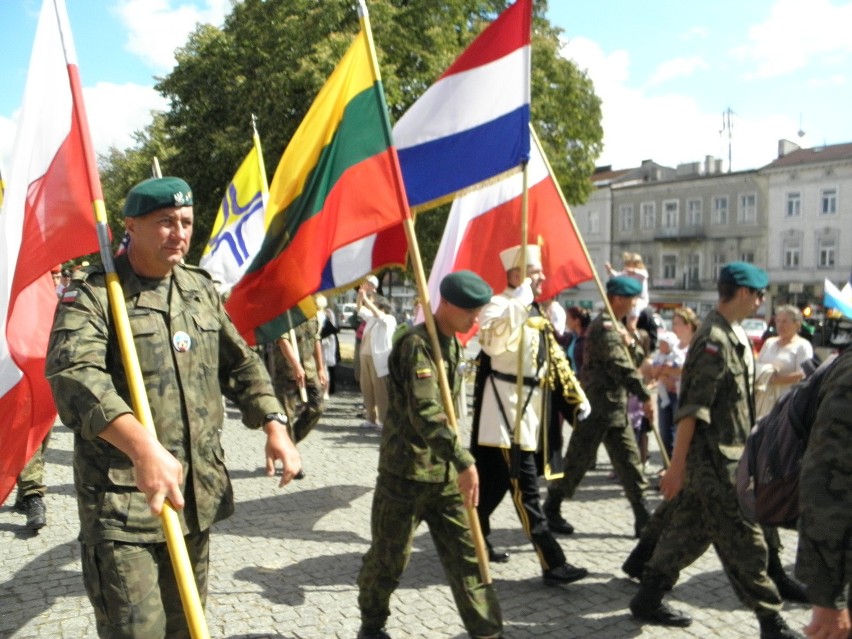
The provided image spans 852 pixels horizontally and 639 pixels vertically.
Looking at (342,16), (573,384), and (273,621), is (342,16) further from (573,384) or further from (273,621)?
(273,621)

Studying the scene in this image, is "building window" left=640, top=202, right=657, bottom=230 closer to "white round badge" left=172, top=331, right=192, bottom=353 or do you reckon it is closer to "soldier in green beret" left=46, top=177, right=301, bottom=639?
"soldier in green beret" left=46, top=177, right=301, bottom=639

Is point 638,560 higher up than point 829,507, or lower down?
lower down

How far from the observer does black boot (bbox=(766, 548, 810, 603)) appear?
4.89 m

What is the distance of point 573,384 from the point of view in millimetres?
5664

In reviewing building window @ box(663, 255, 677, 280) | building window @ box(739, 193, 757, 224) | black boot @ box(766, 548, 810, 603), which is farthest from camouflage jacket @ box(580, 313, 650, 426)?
building window @ box(663, 255, 677, 280)

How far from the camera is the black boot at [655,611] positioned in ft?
14.8

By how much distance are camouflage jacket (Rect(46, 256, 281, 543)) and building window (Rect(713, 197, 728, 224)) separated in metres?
57.8

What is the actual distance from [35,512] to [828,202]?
53.7 m

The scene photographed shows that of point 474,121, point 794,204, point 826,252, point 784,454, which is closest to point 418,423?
point 784,454

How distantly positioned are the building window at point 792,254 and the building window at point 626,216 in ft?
40.1

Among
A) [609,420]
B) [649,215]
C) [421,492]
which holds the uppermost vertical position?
[649,215]

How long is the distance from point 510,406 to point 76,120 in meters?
3.16

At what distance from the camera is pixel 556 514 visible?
6.28 metres

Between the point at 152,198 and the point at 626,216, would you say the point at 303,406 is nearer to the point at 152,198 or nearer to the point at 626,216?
the point at 152,198
